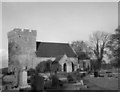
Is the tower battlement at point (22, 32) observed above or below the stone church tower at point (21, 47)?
above

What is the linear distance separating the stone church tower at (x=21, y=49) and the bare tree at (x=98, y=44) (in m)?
12.6

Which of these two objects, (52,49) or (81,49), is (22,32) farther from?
(81,49)

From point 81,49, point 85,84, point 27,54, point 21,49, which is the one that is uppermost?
point 81,49

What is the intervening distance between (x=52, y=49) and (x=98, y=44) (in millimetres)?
9733

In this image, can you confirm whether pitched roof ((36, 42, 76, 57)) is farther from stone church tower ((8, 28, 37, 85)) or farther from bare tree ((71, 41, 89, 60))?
bare tree ((71, 41, 89, 60))

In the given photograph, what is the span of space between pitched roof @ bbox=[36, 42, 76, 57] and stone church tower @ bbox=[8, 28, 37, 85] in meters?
1.90

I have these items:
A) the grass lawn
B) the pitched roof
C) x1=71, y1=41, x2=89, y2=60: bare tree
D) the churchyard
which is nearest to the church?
the pitched roof

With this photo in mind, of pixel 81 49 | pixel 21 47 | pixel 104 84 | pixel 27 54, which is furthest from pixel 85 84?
pixel 81 49

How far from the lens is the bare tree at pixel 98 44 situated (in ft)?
105

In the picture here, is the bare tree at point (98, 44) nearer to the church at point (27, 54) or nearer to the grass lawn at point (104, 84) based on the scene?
the church at point (27, 54)

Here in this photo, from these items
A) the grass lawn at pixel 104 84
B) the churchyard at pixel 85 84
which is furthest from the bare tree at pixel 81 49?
the grass lawn at pixel 104 84

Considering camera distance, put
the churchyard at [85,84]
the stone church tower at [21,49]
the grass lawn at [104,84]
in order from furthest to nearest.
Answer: the stone church tower at [21,49]
the grass lawn at [104,84]
the churchyard at [85,84]

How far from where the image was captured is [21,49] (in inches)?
1204

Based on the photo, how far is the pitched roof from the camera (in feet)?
107
